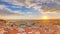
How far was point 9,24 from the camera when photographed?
1743 millimetres

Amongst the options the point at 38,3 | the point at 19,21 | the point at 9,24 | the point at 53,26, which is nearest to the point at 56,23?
the point at 53,26

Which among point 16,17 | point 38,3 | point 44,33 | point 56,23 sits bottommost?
point 44,33

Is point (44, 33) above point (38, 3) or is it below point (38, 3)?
below

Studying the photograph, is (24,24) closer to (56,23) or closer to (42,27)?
(42,27)

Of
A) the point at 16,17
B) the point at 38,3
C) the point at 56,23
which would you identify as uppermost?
the point at 38,3

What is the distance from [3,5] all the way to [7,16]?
15 centimetres

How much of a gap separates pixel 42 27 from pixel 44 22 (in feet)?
0.22

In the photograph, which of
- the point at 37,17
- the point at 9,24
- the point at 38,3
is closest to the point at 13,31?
the point at 9,24

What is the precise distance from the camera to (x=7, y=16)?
1748mm

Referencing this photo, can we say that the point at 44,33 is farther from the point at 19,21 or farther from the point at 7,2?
the point at 7,2

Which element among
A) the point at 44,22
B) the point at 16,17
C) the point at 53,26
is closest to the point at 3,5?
the point at 16,17

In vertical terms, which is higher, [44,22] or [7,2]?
[7,2]

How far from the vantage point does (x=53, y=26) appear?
1732 millimetres

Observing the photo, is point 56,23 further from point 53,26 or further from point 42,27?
point 42,27
